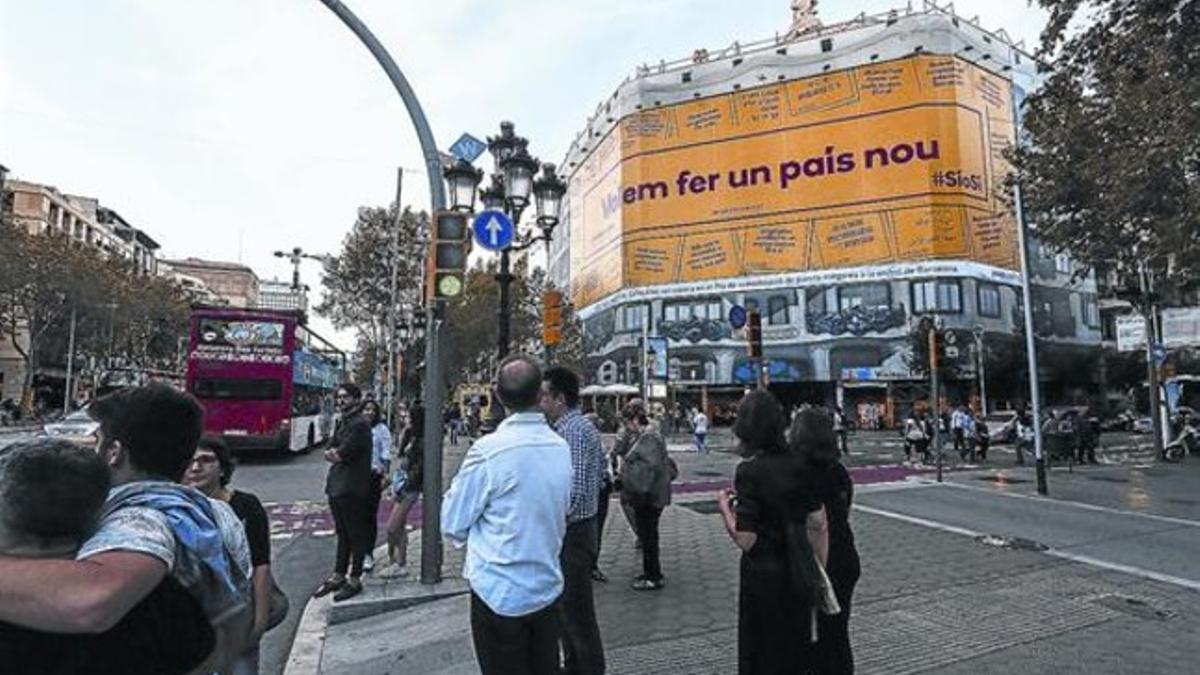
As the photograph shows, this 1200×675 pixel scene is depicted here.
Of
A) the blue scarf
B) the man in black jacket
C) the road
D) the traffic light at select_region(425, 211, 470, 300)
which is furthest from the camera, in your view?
the road

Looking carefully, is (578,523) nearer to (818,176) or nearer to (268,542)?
(268,542)

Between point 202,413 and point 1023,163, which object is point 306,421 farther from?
point 202,413

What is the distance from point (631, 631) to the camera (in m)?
5.77

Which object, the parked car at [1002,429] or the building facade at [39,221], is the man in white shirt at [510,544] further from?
the building facade at [39,221]

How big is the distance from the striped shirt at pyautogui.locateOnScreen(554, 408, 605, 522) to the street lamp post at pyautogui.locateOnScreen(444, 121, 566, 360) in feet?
13.6

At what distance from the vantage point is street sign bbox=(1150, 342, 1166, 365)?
21906 mm

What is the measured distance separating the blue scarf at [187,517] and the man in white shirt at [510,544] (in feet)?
3.90

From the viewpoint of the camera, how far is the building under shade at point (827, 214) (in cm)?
4488

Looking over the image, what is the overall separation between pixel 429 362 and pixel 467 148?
2.84 metres

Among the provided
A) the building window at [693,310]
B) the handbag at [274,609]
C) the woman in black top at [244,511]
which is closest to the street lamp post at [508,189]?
the woman in black top at [244,511]

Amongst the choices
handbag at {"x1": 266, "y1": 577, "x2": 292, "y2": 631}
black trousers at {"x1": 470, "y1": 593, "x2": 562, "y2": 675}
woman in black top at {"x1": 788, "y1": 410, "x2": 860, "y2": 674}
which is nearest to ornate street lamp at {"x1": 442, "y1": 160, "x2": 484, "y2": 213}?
woman in black top at {"x1": 788, "y1": 410, "x2": 860, "y2": 674}

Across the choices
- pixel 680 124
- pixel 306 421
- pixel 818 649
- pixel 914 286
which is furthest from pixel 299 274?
pixel 818 649

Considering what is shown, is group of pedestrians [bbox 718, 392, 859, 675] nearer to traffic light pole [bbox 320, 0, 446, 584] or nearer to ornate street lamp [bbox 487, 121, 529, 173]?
traffic light pole [bbox 320, 0, 446, 584]

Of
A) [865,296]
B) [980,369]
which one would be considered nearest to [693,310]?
[865,296]
